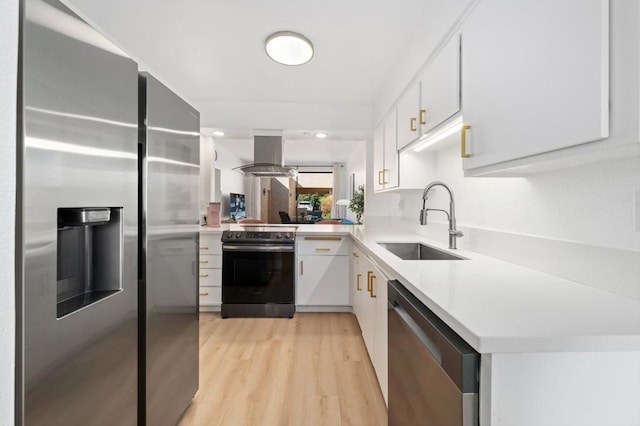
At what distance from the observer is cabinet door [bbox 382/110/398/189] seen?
2.55 m


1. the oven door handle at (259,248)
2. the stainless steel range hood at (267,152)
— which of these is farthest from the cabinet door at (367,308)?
the stainless steel range hood at (267,152)

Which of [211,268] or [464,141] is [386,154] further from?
[211,268]

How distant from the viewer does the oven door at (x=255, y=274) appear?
317 centimetres

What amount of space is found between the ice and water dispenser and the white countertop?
3.39ft

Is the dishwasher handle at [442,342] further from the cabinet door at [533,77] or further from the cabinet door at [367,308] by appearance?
the cabinet door at [367,308]

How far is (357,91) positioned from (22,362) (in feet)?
10.3

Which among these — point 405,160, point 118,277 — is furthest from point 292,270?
point 118,277

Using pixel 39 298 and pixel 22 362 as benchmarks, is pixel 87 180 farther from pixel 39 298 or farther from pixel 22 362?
pixel 22 362

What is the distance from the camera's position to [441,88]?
1.60 metres

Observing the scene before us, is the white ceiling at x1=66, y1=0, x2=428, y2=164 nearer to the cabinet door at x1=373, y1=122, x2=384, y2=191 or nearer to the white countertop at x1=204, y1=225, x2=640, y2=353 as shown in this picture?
the cabinet door at x1=373, y1=122, x2=384, y2=191

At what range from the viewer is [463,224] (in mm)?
1962

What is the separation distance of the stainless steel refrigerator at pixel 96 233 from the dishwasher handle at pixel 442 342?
100 cm

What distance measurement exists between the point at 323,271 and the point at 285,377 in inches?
52.5

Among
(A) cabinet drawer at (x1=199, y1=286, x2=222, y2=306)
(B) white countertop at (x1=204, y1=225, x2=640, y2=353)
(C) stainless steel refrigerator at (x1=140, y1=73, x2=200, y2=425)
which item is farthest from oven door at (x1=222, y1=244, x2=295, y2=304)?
(B) white countertop at (x1=204, y1=225, x2=640, y2=353)
